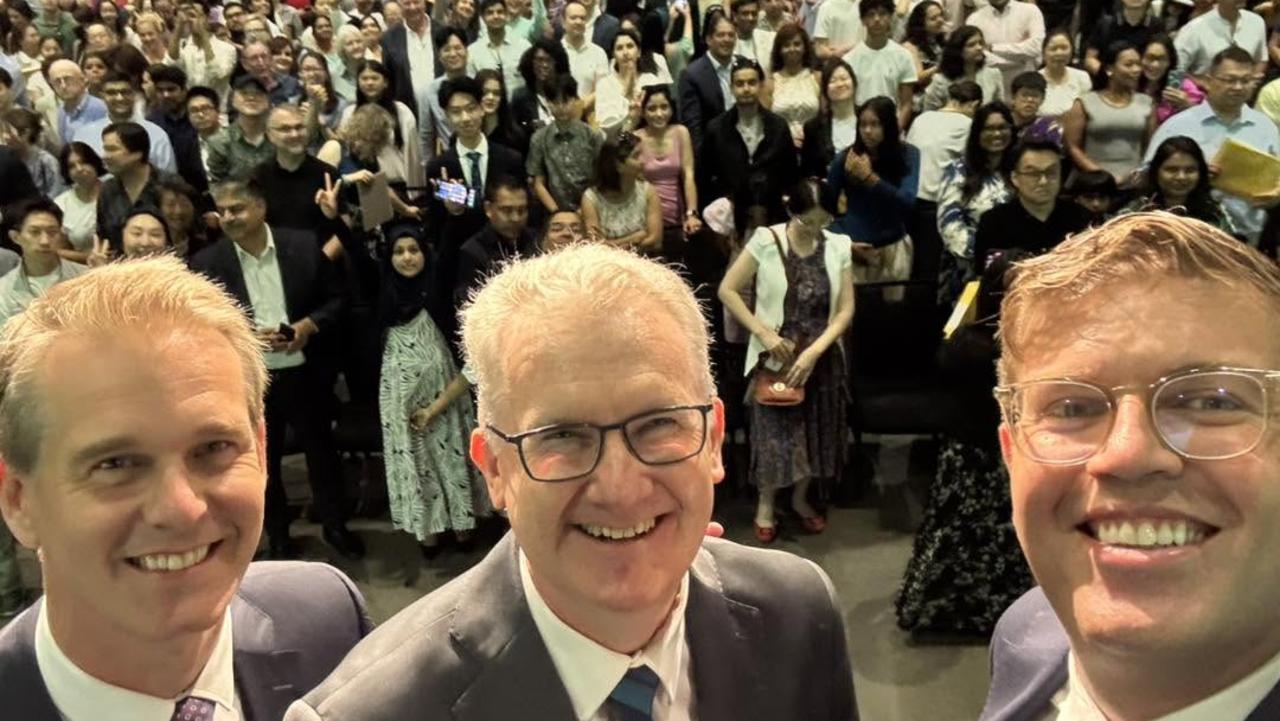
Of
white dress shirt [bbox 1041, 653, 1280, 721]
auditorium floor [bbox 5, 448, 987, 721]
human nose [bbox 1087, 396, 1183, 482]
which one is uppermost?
human nose [bbox 1087, 396, 1183, 482]

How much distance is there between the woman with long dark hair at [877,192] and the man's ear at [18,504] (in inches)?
A: 172

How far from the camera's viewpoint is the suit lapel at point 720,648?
149 centimetres

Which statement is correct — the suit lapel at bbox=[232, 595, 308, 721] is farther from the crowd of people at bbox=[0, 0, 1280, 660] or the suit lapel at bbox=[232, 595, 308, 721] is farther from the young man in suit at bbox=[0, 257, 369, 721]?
the crowd of people at bbox=[0, 0, 1280, 660]

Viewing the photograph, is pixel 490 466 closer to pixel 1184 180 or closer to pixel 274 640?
pixel 274 640

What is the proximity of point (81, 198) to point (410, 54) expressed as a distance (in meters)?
2.57

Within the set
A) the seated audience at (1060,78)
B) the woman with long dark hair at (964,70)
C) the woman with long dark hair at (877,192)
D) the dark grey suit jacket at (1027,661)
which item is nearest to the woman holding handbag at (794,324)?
the woman with long dark hair at (877,192)

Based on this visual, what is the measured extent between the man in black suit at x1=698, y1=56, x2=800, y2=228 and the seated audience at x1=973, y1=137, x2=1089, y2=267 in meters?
1.40

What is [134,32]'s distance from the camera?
28.2 feet

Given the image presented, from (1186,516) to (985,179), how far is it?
405cm

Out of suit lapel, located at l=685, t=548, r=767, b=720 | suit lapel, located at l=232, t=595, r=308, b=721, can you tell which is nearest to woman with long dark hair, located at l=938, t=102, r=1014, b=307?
suit lapel, located at l=685, t=548, r=767, b=720

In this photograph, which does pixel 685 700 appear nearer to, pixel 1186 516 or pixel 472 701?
pixel 472 701

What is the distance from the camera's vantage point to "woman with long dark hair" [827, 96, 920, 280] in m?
5.37

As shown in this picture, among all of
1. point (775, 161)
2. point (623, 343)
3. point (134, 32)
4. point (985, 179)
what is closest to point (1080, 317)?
point (623, 343)

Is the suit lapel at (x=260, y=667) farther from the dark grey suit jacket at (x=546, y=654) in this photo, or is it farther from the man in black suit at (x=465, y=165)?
the man in black suit at (x=465, y=165)
